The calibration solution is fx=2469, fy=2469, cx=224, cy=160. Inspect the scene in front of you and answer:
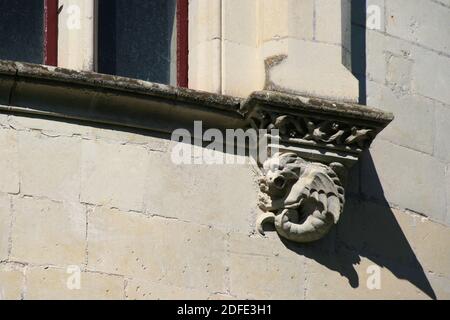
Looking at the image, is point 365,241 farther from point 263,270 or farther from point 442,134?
point 442,134

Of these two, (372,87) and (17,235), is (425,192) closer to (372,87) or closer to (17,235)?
(372,87)

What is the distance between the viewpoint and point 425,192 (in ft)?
49.1

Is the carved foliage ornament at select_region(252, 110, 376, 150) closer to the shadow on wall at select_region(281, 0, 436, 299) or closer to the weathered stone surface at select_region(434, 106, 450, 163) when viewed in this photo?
the shadow on wall at select_region(281, 0, 436, 299)

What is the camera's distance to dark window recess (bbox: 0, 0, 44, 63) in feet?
46.9

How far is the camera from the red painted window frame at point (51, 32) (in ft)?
46.8

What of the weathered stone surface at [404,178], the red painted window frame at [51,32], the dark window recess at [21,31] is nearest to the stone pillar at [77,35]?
the red painted window frame at [51,32]

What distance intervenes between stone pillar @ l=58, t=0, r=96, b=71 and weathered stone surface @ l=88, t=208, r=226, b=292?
3.10ft

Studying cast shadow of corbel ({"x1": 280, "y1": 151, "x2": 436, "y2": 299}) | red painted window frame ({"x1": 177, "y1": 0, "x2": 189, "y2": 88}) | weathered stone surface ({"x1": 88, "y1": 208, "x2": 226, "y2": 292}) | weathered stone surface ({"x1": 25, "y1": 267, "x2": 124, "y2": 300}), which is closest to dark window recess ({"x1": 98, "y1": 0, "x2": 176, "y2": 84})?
red painted window frame ({"x1": 177, "y1": 0, "x2": 189, "y2": 88})

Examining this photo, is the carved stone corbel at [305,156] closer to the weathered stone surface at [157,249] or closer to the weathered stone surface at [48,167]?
the weathered stone surface at [157,249]

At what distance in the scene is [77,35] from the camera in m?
14.2

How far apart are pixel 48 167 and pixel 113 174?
0.39 metres

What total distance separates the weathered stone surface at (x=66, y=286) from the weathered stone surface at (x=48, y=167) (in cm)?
44

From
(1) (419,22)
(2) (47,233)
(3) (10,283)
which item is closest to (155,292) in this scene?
(2) (47,233)
